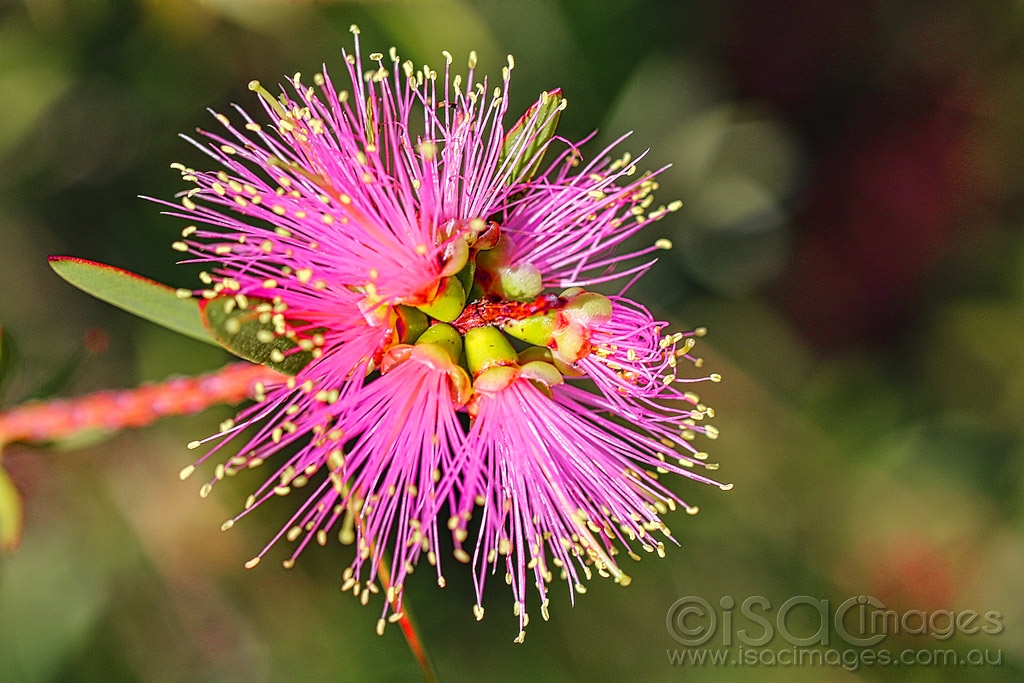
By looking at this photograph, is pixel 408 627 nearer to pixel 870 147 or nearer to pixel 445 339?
pixel 445 339

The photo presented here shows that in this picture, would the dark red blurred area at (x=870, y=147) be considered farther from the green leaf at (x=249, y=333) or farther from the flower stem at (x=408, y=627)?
the green leaf at (x=249, y=333)

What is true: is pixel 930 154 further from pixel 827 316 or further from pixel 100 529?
pixel 100 529

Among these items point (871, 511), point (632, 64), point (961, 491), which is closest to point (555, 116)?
point (632, 64)

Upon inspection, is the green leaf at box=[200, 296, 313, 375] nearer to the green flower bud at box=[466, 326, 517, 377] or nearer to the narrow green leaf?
the green flower bud at box=[466, 326, 517, 377]

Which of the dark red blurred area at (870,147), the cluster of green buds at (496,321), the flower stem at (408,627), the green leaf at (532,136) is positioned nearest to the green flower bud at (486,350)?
the cluster of green buds at (496,321)

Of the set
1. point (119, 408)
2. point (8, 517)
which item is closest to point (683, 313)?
point (119, 408)
